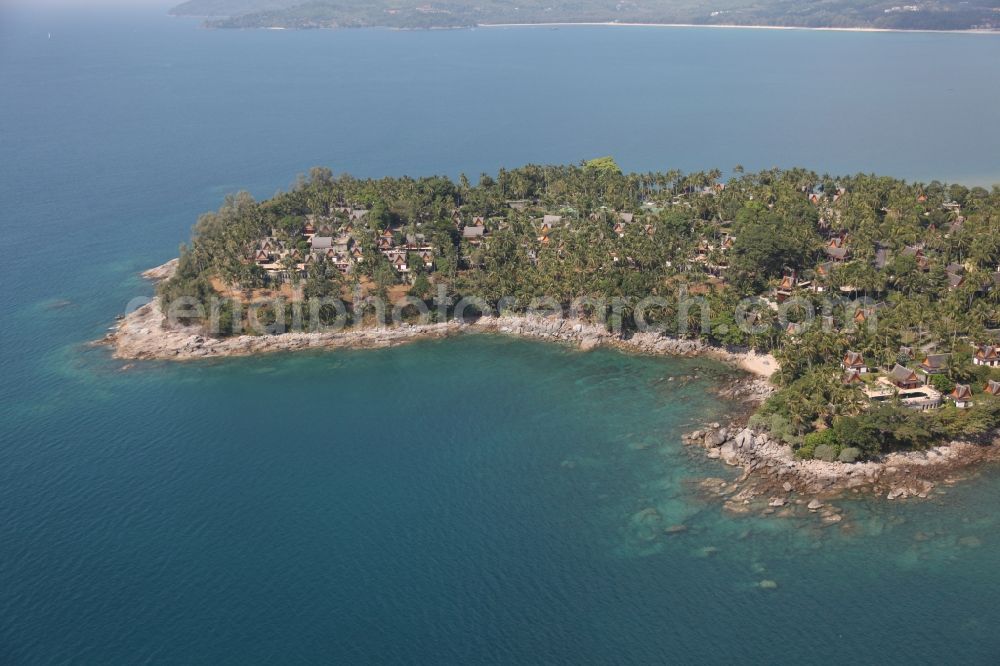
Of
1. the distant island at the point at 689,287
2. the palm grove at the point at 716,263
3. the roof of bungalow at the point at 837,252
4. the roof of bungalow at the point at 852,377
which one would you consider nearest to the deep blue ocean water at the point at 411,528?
the distant island at the point at 689,287

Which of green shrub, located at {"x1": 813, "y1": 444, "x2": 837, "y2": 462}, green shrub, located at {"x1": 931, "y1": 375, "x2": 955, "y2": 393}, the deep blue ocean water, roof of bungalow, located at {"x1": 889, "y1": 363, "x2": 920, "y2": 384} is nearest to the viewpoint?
the deep blue ocean water

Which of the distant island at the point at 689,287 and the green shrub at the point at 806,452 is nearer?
the green shrub at the point at 806,452

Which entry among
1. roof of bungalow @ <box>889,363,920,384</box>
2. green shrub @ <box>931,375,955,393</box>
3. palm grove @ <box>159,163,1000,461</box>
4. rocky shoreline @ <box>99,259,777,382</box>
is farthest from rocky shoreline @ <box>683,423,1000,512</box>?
rocky shoreline @ <box>99,259,777,382</box>

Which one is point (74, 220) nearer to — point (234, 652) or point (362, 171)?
point (362, 171)

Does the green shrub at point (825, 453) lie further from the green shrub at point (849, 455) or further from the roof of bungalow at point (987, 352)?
the roof of bungalow at point (987, 352)

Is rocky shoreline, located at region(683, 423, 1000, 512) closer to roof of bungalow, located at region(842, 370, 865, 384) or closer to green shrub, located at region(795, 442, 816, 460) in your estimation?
green shrub, located at region(795, 442, 816, 460)

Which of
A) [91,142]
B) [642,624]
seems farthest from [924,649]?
[91,142]
